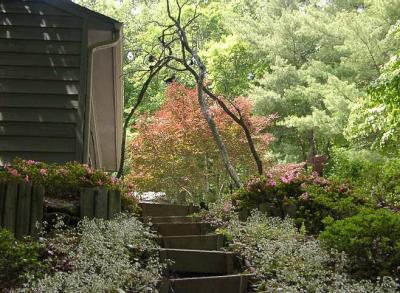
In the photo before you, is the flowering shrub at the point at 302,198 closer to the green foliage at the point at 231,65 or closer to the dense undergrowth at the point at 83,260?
the dense undergrowth at the point at 83,260

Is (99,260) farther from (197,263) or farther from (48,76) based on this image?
(48,76)

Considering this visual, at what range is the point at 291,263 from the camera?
182 inches

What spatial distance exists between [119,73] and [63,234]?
5.30 m

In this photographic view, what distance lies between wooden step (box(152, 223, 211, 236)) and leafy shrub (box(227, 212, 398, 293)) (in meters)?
0.89

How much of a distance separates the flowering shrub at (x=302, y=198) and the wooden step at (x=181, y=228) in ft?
2.85

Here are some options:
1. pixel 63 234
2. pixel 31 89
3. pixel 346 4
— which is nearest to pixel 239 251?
pixel 63 234

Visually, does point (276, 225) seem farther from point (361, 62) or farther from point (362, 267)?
point (361, 62)

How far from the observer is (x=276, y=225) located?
6145 mm

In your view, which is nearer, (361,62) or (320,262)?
(320,262)

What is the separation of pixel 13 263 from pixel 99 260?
0.75m

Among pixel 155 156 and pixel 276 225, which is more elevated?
pixel 155 156

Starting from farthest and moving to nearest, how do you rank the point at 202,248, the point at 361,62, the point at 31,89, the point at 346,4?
the point at 346,4 → the point at 361,62 → the point at 31,89 → the point at 202,248

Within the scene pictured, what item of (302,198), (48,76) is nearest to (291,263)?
(302,198)

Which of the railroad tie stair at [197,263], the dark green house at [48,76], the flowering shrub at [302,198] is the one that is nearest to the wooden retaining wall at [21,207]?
the railroad tie stair at [197,263]
